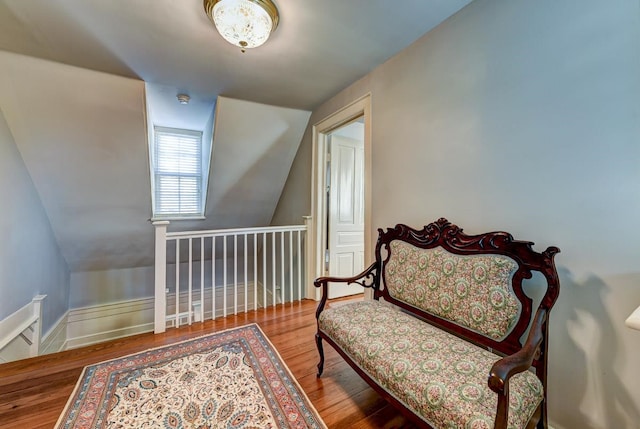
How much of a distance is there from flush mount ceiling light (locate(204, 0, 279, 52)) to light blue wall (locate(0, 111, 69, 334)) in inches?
85.2

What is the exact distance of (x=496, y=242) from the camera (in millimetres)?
1327

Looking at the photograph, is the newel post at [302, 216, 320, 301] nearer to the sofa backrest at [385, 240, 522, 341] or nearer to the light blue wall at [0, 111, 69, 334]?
the sofa backrest at [385, 240, 522, 341]

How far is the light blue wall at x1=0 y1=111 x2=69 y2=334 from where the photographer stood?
2074 mm

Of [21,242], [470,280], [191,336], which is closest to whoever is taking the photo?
[470,280]

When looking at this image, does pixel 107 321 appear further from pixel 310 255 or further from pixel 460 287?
pixel 460 287

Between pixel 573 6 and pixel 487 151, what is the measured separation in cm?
70

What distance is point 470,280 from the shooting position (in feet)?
4.39

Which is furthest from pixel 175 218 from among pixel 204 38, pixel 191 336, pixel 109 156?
pixel 204 38

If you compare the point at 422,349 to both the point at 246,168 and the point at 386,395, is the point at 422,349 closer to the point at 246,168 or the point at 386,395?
the point at 386,395

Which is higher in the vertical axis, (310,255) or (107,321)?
(310,255)

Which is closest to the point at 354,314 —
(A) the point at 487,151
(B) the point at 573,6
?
(A) the point at 487,151

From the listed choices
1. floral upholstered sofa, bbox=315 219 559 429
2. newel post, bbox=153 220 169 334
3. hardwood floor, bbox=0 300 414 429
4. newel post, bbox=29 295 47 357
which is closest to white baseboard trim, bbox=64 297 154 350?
newel post, bbox=29 295 47 357

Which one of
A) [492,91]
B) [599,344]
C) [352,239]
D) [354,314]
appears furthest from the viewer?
[352,239]

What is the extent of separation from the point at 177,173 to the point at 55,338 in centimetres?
256
